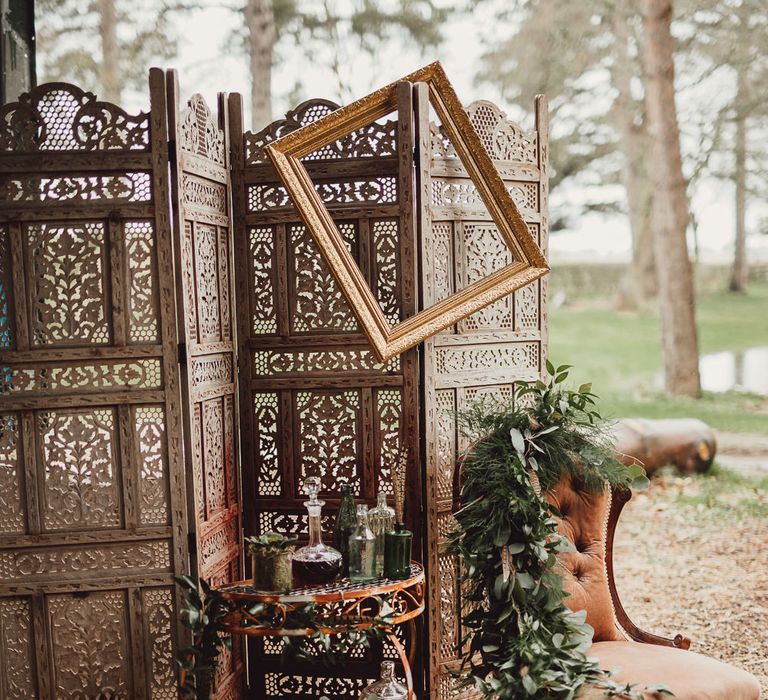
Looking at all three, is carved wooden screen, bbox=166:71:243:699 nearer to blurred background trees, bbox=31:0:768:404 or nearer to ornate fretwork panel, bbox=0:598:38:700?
ornate fretwork panel, bbox=0:598:38:700

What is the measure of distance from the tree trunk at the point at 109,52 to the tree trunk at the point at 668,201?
5432 mm

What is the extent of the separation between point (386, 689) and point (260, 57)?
23.5 feet

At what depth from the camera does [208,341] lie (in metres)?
3.11

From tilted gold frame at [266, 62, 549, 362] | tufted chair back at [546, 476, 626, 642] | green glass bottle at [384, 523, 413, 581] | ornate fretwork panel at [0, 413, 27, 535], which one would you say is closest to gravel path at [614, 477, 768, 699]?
tufted chair back at [546, 476, 626, 642]

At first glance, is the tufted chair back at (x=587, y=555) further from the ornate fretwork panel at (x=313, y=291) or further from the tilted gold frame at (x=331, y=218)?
the ornate fretwork panel at (x=313, y=291)

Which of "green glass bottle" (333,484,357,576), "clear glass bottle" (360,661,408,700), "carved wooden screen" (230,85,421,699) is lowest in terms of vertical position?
"clear glass bottle" (360,661,408,700)

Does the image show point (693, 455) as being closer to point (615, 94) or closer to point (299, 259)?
point (299, 259)

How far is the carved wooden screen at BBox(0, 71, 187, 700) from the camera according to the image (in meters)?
2.90

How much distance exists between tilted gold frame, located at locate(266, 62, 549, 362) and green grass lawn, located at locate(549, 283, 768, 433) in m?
6.30

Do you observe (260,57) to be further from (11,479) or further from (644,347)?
(644,347)

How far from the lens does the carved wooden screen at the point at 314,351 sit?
320cm

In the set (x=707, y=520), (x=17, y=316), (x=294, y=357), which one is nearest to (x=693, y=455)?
(x=707, y=520)

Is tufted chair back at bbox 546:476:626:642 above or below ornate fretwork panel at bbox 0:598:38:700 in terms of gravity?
above

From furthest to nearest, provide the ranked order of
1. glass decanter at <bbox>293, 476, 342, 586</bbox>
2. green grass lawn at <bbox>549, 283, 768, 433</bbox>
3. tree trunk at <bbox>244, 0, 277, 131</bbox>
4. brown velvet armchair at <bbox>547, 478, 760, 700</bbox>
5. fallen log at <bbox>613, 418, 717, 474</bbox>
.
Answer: green grass lawn at <bbox>549, 283, 768, 433</bbox>
tree trunk at <bbox>244, 0, 277, 131</bbox>
fallen log at <bbox>613, 418, 717, 474</bbox>
glass decanter at <bbox>293, 476, 342, 586</bbox>
brown velvet armchair at <bbox>547, 478, 760, 700</bbox>
